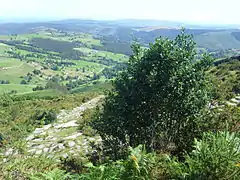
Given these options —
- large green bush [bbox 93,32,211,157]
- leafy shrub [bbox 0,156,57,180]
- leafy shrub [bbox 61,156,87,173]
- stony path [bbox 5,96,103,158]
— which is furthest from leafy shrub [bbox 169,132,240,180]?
stony path [bbox 5,96,103,158]

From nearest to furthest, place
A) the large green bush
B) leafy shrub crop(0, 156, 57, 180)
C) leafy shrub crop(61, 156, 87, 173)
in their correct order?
leafy shrub crop(0, 156, 57, 180)
the large green bush
leafy shrub crop(61, 156, 87, 173)

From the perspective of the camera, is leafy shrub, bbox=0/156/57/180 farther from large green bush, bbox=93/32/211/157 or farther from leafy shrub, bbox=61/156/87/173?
large green bush, bbox=93/32/211/157

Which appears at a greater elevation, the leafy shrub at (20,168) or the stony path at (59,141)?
the leafy shrub at (20,168)

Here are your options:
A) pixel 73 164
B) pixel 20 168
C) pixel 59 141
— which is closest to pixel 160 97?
pixel 73 164

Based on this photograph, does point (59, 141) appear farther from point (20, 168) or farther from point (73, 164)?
point (20, 168)

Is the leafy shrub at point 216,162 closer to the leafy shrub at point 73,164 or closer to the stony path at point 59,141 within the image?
the leafy shrub at point 73,164

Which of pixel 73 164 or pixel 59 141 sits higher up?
pixel 73 164

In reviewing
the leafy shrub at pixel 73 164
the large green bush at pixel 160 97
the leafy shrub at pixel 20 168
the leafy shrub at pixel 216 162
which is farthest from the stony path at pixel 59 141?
the leafy shrub at pixel 216 162

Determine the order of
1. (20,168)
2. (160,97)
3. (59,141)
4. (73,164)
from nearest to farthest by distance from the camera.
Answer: (20,168), (160,97), (73,164), (59,141)

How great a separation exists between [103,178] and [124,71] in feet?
15.5

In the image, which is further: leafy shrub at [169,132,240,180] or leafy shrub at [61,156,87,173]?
leafy shrub at [61,156,87,173]

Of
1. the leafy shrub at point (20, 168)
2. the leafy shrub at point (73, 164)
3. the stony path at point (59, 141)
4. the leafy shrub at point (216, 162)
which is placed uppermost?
the leafy shrub at point (216, 162)

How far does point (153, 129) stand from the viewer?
981 centimetres

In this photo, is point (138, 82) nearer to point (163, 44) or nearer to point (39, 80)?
point (163, 44)
